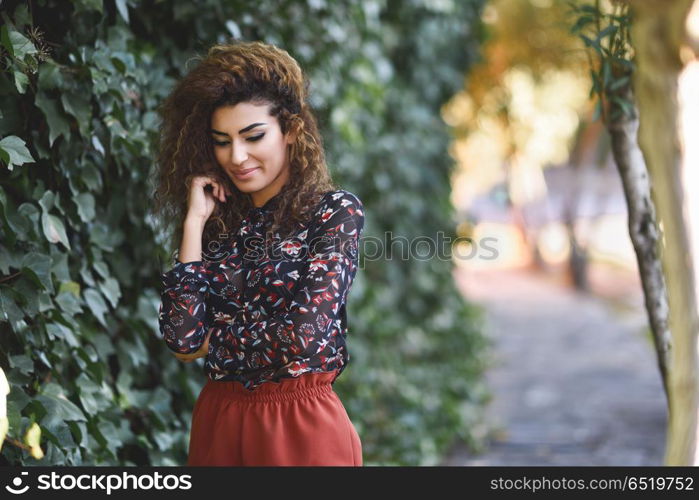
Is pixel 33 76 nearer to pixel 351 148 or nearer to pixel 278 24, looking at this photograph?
pixel 278 24

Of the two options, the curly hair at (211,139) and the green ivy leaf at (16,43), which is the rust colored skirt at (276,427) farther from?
the green ivy leaf at (16,43)

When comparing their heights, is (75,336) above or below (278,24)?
below

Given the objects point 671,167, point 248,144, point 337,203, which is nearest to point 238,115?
point 248,144

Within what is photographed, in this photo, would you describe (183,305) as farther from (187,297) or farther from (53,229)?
(53,229)

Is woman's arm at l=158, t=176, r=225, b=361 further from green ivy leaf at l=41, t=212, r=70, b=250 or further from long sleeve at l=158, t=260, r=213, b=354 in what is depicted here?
green ivy leaf at l=41, t=212, r=70, b=250

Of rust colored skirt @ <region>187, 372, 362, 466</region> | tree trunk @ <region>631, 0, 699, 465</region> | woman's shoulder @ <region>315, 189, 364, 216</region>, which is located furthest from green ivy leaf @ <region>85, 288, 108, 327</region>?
tree trunk @ <region>631, 0, 699, 465</region>

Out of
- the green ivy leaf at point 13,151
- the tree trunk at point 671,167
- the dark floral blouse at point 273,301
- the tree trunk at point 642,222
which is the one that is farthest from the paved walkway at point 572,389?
the green ivy leaf at point 13,151

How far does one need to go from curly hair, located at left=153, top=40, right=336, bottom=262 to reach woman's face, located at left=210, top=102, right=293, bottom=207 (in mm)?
28

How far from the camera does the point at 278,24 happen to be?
3.50 metres

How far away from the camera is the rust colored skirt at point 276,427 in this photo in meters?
1.92
